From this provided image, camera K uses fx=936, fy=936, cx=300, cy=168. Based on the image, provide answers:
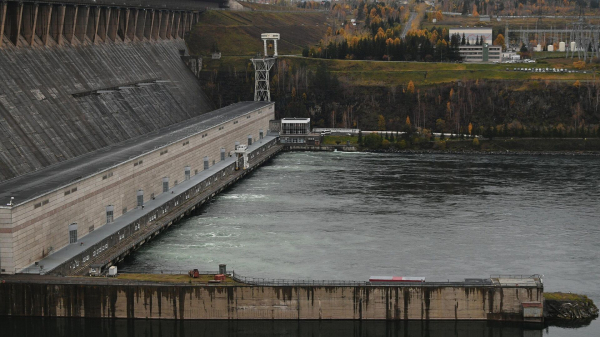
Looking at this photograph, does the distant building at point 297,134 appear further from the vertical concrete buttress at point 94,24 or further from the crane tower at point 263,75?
the vertical concrete buttress at point 94,24

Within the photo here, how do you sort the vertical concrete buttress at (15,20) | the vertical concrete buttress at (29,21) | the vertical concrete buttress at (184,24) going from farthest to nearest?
1. the vertical concrete buttress at (184,24)
2. the vertical concrete buttress at (29,21)
3. the vertical concrete buttress at (15,20)

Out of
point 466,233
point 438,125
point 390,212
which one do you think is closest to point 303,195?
point 390,212

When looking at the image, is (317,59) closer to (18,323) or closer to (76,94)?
(76,94)

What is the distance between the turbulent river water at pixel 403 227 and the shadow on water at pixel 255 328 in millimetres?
503

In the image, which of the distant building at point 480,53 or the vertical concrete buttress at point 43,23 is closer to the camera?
the vertical concrete buttress at point 43,23

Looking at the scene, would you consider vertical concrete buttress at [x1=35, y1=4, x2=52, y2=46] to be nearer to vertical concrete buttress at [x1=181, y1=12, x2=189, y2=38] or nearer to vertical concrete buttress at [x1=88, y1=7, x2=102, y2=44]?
vertical concrete buttress at [x1=88, y1=7, x2=102, y2=44]

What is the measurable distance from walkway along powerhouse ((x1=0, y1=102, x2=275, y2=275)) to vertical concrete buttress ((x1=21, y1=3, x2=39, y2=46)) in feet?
35.1

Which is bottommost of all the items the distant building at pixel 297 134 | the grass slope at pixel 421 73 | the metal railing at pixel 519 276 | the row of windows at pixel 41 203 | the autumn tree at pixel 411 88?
the metal railing at pixel 519 276

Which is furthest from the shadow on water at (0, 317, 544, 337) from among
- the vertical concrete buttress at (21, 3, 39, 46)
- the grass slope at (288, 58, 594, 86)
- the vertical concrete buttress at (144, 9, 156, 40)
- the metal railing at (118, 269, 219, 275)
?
the grass slope at (288, 58, 594, 86)

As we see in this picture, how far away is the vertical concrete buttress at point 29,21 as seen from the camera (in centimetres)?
6775

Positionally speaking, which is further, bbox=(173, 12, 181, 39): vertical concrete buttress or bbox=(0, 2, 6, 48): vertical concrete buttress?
bbox=(173, 12, 181, 39): vertical concrete buttress

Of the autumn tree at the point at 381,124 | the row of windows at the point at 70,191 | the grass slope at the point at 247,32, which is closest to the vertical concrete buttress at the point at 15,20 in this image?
the row of windows at the point at 70,191

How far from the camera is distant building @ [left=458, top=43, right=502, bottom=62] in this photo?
11562 cm

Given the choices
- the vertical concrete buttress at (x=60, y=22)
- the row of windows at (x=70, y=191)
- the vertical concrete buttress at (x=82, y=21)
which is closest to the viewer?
the row of windows at (x=70, y=191)
